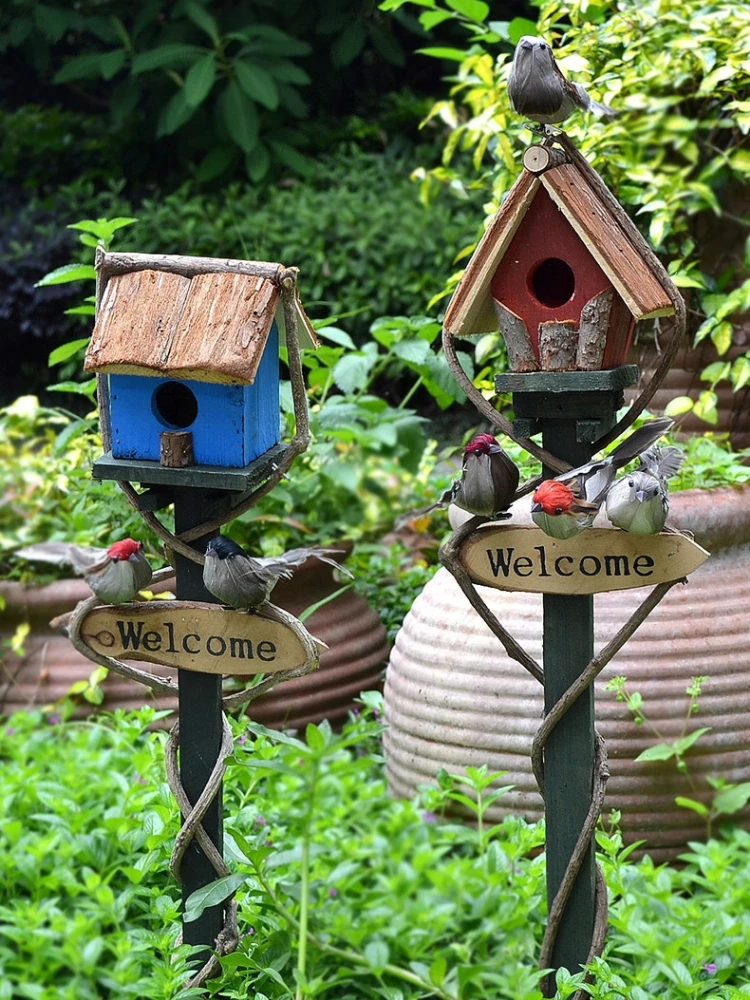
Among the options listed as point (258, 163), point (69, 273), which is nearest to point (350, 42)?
point (258, 163)

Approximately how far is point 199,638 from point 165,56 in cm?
423

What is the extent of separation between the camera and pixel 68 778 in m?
2.47

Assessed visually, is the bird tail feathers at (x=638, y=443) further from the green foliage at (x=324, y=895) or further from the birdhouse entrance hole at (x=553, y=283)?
the green foliage at (x=324, y=895)

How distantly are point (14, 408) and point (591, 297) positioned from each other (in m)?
2.29

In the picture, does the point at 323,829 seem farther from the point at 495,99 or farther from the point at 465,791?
the point at 495,99

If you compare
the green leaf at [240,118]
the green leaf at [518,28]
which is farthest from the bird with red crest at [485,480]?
the green leaf at [240,118]

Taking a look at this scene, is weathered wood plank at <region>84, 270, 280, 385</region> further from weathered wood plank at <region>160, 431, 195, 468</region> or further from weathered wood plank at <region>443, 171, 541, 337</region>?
weathered wood plank at <region>443, 171, 541, 337</region>

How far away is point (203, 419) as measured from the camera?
177 centimetres

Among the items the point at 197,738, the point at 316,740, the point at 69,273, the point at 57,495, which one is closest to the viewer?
the point at 316,740

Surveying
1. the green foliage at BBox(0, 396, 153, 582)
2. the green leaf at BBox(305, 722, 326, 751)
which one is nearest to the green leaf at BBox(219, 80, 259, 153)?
the green foliage at BBox(0, 396, 153, 582)

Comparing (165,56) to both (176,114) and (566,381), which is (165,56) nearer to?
(176,114)

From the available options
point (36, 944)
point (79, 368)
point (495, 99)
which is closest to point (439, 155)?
point (79, 368)

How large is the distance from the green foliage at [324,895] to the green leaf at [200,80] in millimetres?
3424

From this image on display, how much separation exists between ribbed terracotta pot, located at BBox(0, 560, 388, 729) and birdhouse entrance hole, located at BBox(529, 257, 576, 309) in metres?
1.31
